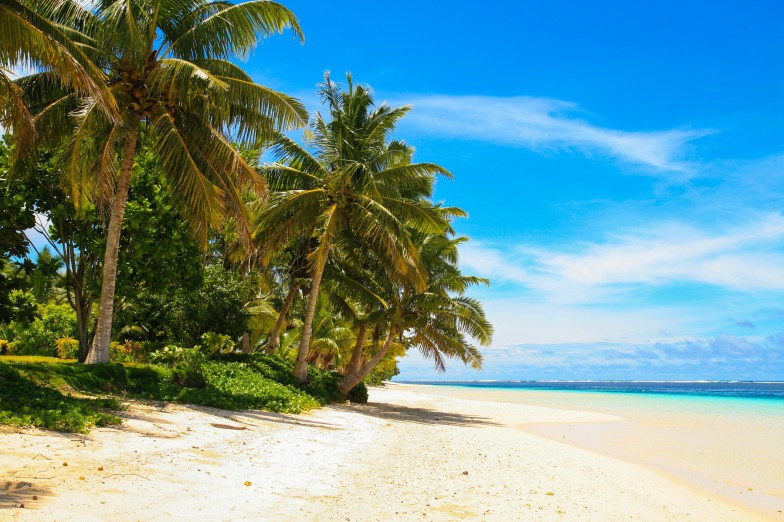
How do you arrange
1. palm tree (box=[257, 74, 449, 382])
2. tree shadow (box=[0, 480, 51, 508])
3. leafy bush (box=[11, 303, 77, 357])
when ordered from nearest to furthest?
1. tree shadow (box=[0, 480, 51, 508])
2. palm tree (box=[257, 74, 449, 382])
3. leafy bush (box=[11, 303, 77, 357])

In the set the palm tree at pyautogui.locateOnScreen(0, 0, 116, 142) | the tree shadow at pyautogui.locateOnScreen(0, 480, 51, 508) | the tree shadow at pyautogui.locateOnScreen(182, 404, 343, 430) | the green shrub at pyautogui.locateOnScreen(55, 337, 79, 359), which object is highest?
the palm tree at pyautogui.locateOnScreen(0, 0, 116, 142)

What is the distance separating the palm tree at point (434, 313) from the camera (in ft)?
70.7

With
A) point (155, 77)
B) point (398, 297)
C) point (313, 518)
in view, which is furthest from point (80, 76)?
point (398, 297)

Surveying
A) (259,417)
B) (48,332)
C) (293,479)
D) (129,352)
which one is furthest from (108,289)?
(48,332)

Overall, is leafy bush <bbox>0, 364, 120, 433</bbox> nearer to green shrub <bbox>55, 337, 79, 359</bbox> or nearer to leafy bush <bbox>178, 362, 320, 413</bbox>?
leafy bush <bbox>178, 362, 320, 413</bbox>

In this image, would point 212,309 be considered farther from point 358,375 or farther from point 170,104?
point 170,104

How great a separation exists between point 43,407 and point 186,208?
22.7 feet

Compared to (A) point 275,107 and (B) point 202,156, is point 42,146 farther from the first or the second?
(A) point 275,107

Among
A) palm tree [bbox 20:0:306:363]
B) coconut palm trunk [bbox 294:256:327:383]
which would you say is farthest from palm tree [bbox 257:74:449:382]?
palm tree [bbox 20:0:306:363]

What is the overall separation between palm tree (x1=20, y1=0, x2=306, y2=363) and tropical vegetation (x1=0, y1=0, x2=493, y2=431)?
4cm

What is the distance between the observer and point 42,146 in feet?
42.7

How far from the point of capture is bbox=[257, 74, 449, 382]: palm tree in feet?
59.7

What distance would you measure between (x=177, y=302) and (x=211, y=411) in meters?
8.68

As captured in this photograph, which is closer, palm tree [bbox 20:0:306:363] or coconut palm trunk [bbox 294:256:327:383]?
palm tree [bbox 20:0:306:363]
